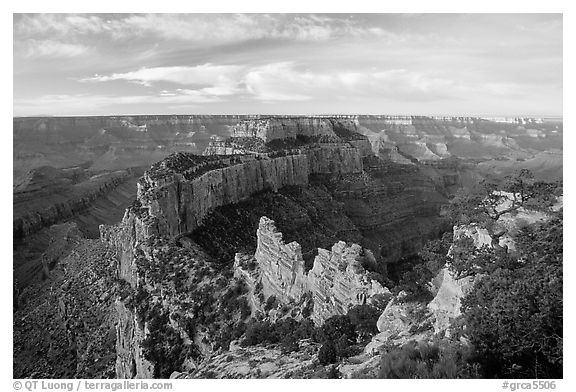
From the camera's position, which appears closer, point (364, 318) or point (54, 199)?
point (364, 318)

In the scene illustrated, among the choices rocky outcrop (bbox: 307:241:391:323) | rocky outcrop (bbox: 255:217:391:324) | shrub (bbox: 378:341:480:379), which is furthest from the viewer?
rocky outcrop (bbox: 255:217:391:324)

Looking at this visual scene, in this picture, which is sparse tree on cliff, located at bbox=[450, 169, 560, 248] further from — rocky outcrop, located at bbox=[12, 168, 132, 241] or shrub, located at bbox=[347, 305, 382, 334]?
rocky outcrop, located at bbox=[12, 168, 132, 241]

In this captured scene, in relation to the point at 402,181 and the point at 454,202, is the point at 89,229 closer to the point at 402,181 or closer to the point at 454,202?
the point at 402,181

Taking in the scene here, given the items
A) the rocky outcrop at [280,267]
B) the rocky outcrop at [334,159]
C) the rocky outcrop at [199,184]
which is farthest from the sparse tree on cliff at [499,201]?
the rocky outcrop at [334,159]

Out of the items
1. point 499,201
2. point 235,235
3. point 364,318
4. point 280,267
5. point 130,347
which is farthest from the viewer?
point 235,235

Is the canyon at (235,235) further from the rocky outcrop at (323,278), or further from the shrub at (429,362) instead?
the shrub at (429,362)

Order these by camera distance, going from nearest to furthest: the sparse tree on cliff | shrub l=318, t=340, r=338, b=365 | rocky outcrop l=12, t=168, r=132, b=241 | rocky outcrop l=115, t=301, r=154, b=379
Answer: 1. the sparse tree on cliff
2. shrub l=318, t=340, r=338, b=365
3. rocky outcrop l=115, t=301, r=154, b=379
4. rocky outcrop l=12, t=168, r=132, b=241

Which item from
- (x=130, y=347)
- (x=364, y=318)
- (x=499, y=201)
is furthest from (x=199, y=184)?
(x=499, y=201)

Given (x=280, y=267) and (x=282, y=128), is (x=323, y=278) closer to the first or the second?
(x=280, y=267)

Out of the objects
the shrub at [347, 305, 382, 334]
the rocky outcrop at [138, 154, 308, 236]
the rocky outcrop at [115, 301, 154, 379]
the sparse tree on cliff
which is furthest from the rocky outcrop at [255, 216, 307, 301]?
the rocky outcrop at [138, 154, 308, 236]
